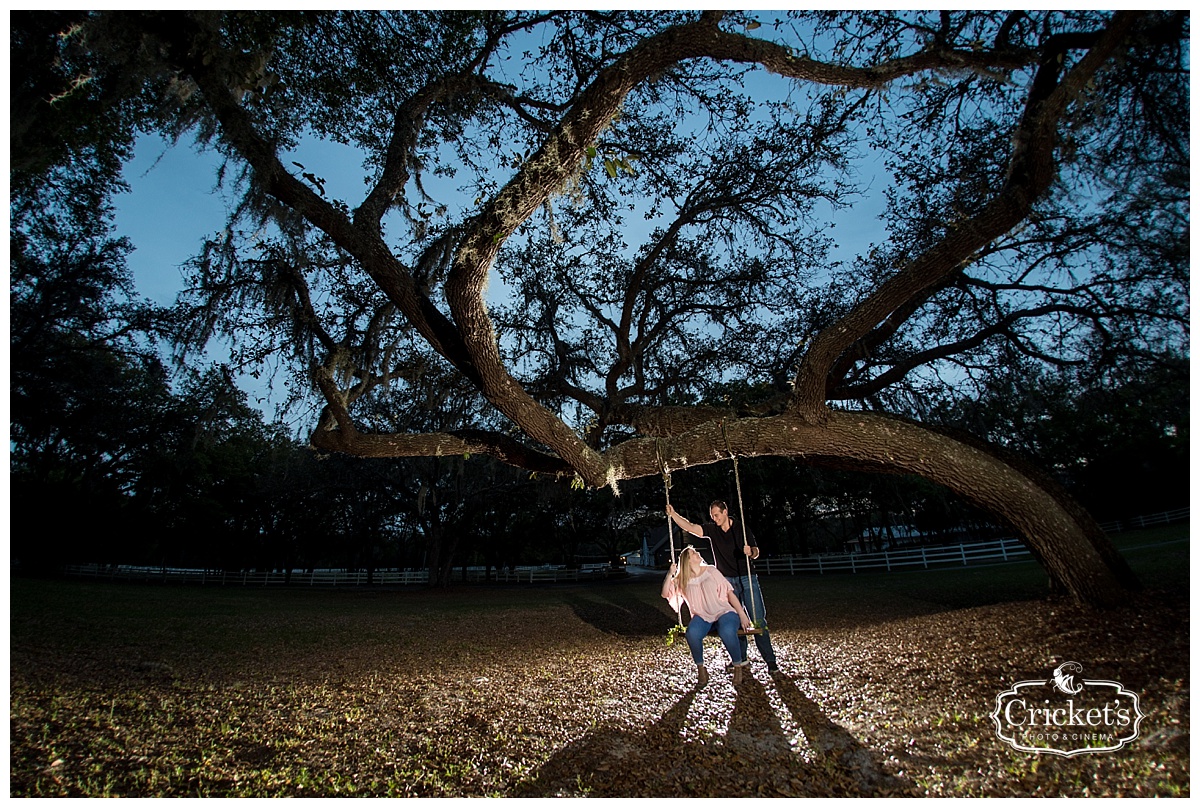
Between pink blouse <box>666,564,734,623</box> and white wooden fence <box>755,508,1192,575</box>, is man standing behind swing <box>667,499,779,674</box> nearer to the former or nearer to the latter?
pink blouse <box>666,564,734,623</box>

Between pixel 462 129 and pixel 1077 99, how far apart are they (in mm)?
5980

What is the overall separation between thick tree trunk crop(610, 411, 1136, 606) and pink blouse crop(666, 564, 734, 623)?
4.05 ft

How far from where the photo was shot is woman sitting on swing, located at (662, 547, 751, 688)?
165 inches

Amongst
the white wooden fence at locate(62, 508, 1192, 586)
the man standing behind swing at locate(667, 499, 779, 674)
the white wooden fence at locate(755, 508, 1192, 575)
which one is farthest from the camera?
the white wooden fence at locate(62, 508, 1192, 586)

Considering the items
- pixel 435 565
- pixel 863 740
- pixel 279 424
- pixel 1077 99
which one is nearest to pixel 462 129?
pixel 279 424

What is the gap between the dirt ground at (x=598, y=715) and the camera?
2551 mm

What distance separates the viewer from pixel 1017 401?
24.7 ft

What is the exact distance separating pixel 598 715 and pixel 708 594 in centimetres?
122

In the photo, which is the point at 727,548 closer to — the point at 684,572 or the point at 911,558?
the point at 684,572

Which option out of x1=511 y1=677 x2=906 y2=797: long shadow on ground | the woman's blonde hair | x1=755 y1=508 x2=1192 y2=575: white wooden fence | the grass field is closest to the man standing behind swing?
the woman's blonde hair

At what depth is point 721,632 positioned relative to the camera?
14.1 feet

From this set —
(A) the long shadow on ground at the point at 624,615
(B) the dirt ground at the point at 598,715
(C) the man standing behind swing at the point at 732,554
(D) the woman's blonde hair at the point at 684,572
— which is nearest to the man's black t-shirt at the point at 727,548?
(C) the man standing behind swing at the point at 732,554

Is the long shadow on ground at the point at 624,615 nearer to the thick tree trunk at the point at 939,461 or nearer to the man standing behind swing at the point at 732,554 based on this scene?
the man standing behind swing at the point at 732,554

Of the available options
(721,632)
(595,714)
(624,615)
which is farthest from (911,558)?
(595,714)
